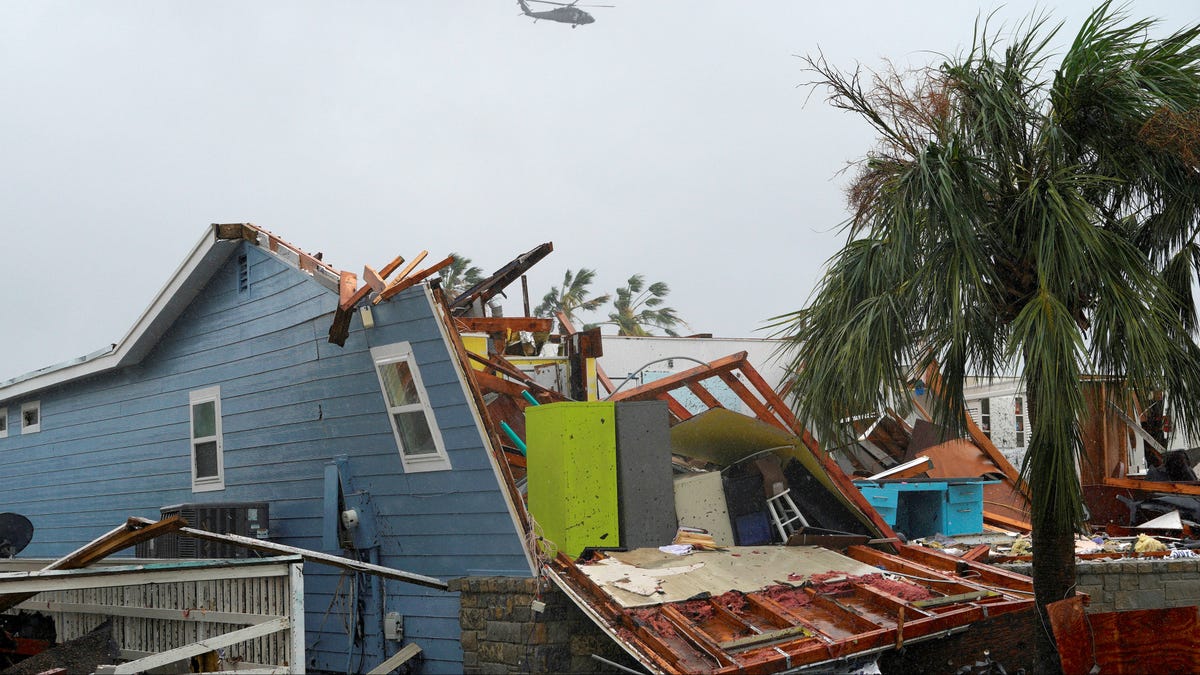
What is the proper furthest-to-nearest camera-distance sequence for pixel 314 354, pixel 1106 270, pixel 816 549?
1. pixel 314 354
2. pixel 816 549
3. pixel 1106 270

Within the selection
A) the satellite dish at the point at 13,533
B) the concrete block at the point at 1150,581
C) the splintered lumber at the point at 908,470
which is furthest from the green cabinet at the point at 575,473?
the satellite dish at the point at 13,533

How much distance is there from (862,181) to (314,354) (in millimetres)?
5987

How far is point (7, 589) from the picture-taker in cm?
665

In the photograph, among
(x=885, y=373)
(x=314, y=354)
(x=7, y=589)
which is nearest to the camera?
(x=7, y=589)

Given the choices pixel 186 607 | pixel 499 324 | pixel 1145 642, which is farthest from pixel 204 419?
pixel 1145 642

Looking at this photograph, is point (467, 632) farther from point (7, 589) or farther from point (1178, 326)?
point (1178, 326)

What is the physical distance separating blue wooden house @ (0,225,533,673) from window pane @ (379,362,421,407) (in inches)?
0.8

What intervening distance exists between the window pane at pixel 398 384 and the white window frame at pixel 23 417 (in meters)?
9.35

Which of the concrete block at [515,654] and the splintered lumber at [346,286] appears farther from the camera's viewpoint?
the splintered lumber at [346,286]

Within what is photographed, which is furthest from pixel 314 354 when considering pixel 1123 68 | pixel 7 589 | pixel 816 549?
pixel 1123 68

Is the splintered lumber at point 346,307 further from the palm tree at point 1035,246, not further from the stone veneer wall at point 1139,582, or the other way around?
the stone veneer wall at point 1139,582

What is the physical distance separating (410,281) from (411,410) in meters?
1.38

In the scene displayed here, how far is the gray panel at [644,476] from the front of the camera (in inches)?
392

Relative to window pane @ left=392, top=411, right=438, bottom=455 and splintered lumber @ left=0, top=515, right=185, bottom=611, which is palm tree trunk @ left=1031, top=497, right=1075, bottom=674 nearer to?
window pane @ left=392, top=411, right=438, bottom=455
